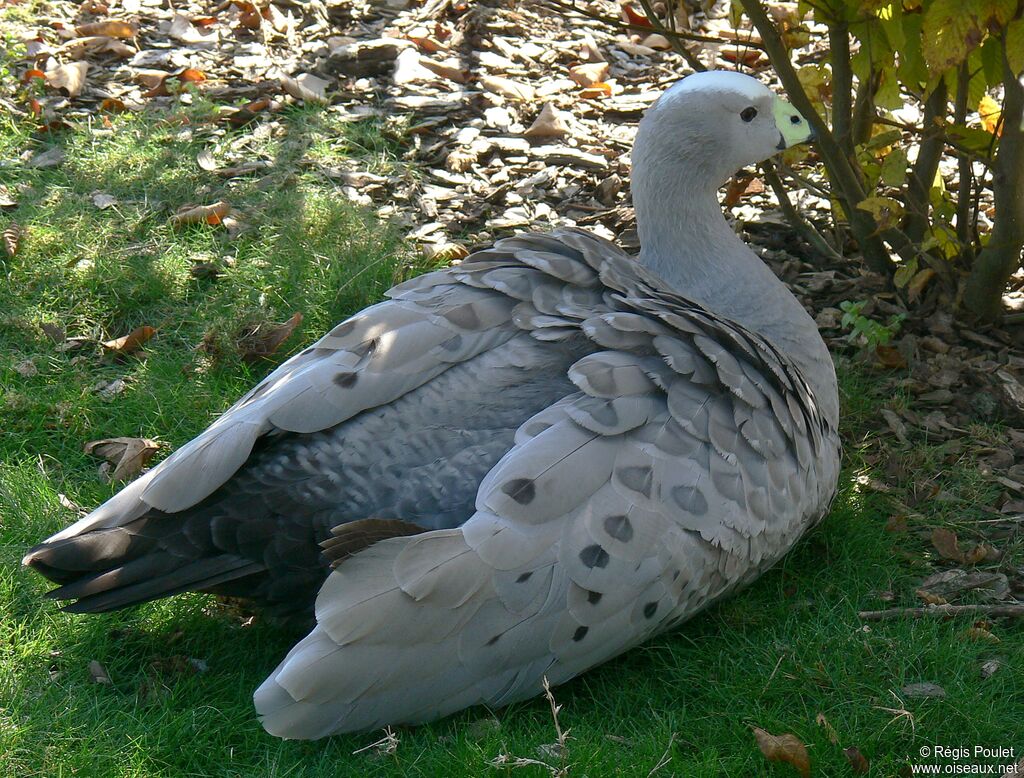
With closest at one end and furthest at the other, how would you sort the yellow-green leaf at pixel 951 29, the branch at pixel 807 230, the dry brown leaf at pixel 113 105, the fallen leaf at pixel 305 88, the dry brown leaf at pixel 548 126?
the yellow-green leaf at pixel 951 29, the branch at pixel 807 230, the dry brown leaf at pixel 548 126, the dry brown leaf at pixel 113 105, the fallen leaf at pixel 305 88

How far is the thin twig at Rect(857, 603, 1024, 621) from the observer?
12.0 ft

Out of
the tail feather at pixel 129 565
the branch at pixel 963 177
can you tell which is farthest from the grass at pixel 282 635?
the branch at pixel 963 177

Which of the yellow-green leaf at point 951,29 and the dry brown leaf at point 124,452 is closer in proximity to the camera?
the yellow-green leaf at point 951,29

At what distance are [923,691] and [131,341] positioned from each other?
3412 millimetres

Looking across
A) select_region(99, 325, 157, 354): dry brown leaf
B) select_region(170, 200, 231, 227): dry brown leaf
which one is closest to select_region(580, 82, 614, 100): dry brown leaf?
select_region(170, 200, 231, 227): dry brown leaf

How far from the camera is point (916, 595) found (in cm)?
382

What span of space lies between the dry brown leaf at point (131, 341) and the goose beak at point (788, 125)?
107 inches

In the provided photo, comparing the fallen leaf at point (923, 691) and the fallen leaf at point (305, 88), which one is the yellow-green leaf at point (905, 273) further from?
the fallen leaf at point (305, 88)

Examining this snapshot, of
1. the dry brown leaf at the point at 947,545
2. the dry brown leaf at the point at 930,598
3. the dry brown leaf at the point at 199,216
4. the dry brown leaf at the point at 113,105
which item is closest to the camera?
the dry brown leaf at the point at 930,598

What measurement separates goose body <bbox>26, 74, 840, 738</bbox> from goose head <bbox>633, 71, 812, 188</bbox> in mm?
541

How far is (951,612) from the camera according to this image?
12.1 ft

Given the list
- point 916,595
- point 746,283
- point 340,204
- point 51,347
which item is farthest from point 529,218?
point 916,595

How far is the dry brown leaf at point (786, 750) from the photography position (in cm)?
310

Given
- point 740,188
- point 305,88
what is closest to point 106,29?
point 305,88
